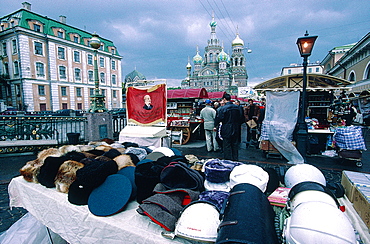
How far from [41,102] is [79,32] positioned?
17477 mm

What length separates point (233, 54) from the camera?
82.9 meters

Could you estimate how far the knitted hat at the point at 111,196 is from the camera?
6.32 feet

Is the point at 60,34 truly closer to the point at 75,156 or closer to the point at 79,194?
the point at 75,156

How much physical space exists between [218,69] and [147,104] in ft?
280

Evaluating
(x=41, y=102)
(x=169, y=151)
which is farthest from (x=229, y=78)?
(x=169, y=151)

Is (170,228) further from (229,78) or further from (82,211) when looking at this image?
(229,78)

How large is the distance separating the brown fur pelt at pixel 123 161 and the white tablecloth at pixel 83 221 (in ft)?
2.28

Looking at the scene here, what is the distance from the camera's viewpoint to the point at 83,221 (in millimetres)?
1969

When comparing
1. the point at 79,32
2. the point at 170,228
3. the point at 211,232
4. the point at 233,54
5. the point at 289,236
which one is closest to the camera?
the point at 289,236

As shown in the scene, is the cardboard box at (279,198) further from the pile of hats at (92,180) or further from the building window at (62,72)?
the building window at (62,72)

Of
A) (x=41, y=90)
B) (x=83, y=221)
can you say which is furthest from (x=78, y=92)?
(x=83, y=221)

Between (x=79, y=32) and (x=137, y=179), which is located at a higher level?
(x=79, y=32)

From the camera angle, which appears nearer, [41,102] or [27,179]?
[27,179]

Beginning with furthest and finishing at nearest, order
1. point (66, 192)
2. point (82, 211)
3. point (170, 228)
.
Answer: point (66, 192), point (82, 211), point (170, 228)
